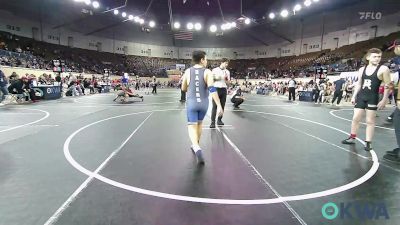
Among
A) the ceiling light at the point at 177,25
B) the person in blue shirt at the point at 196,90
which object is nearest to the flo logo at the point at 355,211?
the person in blue shirt at the point at 196,90

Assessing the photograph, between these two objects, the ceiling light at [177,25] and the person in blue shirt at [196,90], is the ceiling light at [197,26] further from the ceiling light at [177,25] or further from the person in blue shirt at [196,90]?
the person in blue shirt at [196,90]

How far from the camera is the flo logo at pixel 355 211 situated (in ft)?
8.94

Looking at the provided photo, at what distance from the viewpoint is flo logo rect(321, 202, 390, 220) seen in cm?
272

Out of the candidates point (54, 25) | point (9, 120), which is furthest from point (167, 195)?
point (54, 25)

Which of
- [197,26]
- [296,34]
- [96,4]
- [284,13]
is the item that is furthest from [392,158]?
[197,26]

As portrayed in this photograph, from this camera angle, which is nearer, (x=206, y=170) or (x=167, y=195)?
(x=167, y=195)

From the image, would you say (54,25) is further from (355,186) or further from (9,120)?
(355,186)

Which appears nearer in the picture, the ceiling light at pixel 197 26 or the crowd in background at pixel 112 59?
the crowd in background at pixel 112 59

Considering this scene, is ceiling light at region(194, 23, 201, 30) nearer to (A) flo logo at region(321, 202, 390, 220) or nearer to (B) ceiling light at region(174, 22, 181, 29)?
(B) ceiling light at region(174, 22, 181, 29)

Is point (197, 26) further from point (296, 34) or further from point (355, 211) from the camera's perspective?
point (355, 211)

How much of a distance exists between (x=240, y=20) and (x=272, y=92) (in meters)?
16.8

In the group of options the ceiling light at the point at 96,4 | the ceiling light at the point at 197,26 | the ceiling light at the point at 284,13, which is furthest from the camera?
the ceiling light at the point at 197,26

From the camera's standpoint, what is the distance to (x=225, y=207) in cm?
290

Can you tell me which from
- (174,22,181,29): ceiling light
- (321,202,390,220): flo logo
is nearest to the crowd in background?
(174,22,181,29): ceiling light
